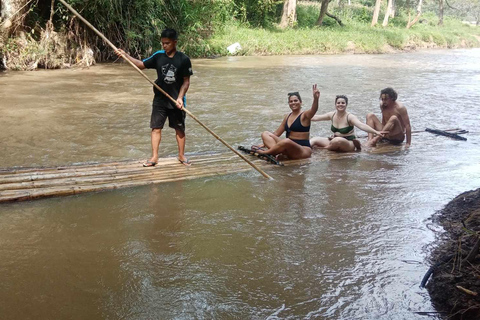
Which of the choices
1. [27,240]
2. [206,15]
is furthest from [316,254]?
[206,15]

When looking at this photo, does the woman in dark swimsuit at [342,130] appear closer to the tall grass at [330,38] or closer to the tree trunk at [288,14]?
the tall grass at [330,38]

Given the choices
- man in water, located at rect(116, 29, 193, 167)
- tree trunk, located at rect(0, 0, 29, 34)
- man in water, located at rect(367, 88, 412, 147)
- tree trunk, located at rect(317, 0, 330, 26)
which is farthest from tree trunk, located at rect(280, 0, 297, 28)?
man in water, located at rect(116, 29, 193, 167)

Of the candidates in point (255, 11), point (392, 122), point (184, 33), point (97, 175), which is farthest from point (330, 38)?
point (97, 175)

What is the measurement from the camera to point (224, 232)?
3.70 metres

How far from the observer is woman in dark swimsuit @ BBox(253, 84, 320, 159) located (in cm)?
545

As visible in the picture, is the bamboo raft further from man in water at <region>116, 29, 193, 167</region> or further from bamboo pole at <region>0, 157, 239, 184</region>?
man in water at <region>116, 29, 193, 167</region>

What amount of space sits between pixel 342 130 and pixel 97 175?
2991mm

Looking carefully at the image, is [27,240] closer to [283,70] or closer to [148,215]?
[148,215]

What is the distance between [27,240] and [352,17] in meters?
30.6

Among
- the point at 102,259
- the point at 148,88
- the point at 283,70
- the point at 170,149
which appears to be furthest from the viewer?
the point at 283,70

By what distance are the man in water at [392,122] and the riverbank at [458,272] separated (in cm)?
282

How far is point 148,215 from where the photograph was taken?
3969 mm

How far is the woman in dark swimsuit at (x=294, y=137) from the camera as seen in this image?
5449 mm

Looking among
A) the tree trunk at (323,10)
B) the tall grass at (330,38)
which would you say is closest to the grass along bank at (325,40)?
the tall grass at (330,38)
